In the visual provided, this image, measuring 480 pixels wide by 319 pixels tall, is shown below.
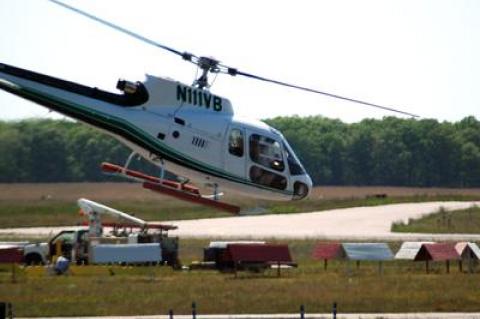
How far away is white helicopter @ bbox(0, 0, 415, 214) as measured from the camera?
127 feet

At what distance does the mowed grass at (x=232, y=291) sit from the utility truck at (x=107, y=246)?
0.82 m

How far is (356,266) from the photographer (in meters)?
49.2

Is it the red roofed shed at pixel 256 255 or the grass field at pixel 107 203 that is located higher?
the grass field at pixel 107 203

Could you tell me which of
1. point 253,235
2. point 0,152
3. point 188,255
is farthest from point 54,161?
point 188,255

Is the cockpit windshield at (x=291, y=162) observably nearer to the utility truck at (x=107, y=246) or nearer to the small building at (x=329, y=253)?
the small building at (x=329, y=253)

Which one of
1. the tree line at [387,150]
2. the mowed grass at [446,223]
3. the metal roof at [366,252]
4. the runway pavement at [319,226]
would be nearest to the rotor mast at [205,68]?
the metal roof at [366,252]

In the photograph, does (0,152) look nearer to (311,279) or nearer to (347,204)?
(347,204)

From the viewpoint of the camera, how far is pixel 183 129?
40.5 meters

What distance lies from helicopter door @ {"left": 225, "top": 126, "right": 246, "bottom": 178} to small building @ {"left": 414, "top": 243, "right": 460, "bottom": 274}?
9.82 metres

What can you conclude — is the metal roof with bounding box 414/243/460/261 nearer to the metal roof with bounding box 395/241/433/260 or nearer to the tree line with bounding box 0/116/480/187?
the metal roof with bounding box 395/241/433/260

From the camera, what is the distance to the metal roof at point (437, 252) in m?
47.5

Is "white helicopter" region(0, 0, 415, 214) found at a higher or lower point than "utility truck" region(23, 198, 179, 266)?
higher

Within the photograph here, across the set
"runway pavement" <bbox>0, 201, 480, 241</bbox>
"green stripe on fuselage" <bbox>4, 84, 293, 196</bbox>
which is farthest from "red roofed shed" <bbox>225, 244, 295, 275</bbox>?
"runway pavement" <bbox>0, 201, 480, 241</bbox>

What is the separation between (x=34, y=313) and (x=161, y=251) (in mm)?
14648
